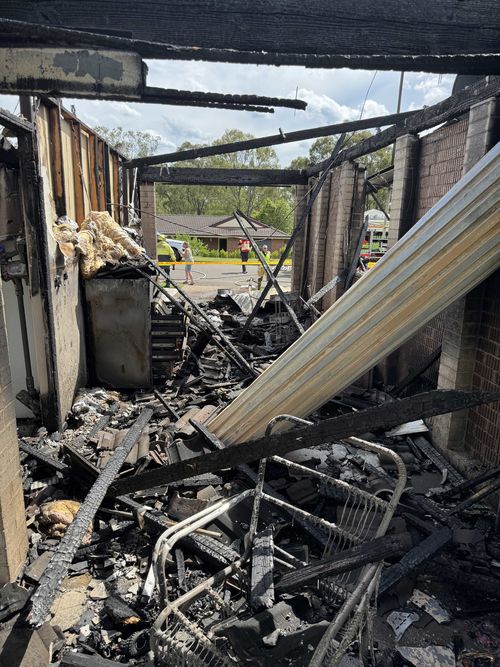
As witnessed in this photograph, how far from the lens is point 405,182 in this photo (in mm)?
6301

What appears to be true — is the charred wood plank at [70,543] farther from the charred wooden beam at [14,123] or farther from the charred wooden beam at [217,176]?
the charred wooden beam at [217,176]

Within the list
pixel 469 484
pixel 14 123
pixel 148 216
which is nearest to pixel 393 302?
pixel 469 484

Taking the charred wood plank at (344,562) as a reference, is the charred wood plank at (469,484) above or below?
below

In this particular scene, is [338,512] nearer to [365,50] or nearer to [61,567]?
[61,567]

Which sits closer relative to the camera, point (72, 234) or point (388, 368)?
point (72, 234)

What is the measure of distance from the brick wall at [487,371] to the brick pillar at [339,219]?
4642mm

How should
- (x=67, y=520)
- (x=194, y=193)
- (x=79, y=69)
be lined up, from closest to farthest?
1. (x=79, y=69)
2. (x=67, y=520)
3. (x=194, y=193)

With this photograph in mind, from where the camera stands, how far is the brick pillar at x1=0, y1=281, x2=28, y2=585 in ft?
10.1

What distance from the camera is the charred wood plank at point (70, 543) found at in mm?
2808

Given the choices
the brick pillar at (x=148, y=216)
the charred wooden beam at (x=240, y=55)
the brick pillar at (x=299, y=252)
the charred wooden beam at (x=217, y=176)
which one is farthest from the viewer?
the brick pillar at (x=148, y=216)

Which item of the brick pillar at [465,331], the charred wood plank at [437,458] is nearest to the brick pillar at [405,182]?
the brick pillar at [465,331]

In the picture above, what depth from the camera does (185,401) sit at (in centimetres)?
668

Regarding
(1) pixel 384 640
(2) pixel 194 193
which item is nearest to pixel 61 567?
(1) pixel 384 640

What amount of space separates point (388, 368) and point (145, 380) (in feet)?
13.3
